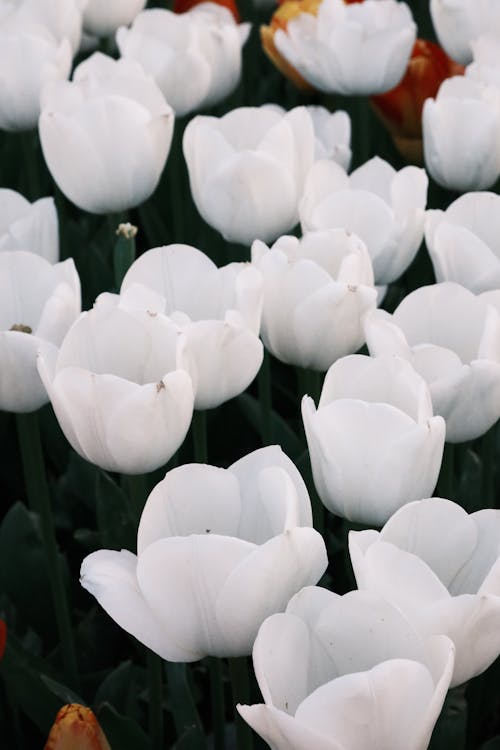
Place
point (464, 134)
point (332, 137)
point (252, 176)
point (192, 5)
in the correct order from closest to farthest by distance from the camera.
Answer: point (252, 176) → point (464, 134) → point (332, 137) → point (192, 5)

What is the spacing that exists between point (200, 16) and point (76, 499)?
2.02ft

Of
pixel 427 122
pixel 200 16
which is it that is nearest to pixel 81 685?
pixel 427 122

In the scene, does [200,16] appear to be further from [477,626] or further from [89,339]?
[477,626]

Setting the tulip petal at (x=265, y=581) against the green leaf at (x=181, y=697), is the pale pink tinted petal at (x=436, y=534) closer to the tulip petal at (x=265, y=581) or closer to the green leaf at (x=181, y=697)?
the tulip petal at (x=265, y=581)

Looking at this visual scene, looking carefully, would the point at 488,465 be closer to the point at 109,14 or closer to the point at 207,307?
the point at 207,307

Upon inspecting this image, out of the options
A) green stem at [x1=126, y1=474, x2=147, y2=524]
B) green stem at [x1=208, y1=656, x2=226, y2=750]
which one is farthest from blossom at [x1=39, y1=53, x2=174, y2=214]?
Answer: green stem at [x1=208, y1=656, x2=226, y2=750]

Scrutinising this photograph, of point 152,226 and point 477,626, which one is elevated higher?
point 477,626

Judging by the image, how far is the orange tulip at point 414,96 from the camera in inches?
62.0

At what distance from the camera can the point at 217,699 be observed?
85cm

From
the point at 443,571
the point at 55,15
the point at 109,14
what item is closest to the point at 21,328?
the point at 443,571

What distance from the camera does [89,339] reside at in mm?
841

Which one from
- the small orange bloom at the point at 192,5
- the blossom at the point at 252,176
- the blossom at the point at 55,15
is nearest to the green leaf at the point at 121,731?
the blossom at the point at 252,176

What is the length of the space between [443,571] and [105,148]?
0.57 m

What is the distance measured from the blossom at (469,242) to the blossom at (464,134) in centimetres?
18
